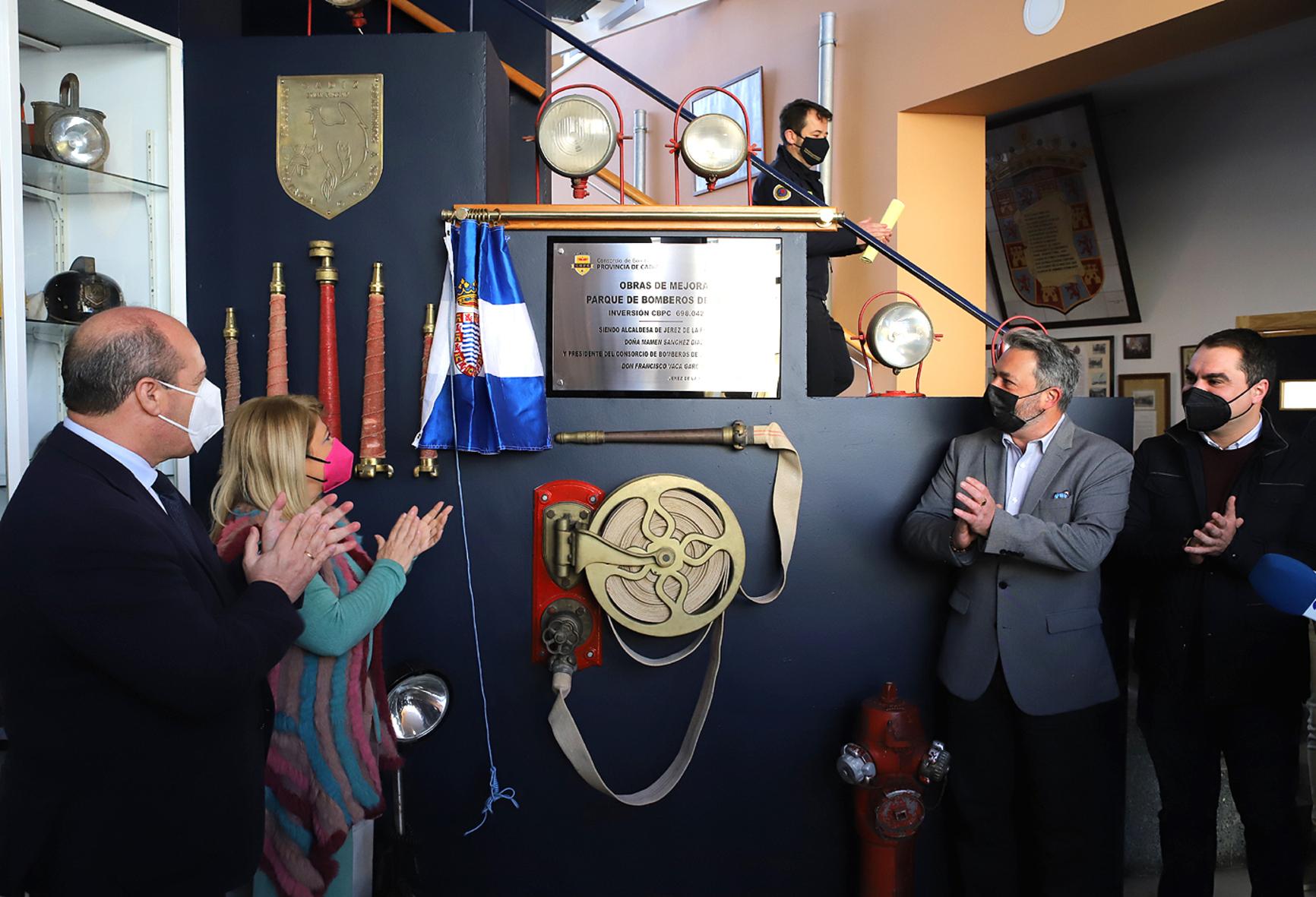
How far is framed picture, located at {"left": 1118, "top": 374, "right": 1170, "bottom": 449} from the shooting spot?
6.05m

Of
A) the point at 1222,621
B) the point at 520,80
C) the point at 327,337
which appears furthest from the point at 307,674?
the point at 520,80

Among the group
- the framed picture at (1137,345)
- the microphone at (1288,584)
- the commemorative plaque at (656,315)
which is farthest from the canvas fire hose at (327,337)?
the framed picture at (1137,345)

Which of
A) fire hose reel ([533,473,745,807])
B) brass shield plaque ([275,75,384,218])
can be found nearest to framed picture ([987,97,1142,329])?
fire hose reel ([533,473,745,807])

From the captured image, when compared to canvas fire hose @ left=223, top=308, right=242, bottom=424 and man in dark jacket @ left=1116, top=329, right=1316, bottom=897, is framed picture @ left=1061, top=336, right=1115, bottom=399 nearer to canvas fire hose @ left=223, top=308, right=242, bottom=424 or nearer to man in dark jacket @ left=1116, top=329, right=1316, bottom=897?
man in dark jacket @ left=1116, top=329, right=1316, bottom=897

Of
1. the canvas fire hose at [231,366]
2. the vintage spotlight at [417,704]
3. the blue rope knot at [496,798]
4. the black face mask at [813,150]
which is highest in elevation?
the black face mask at [813,150]

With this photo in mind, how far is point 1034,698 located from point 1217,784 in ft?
2.25

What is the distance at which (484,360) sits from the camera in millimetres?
2740

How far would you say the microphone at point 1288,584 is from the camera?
83.0 inches

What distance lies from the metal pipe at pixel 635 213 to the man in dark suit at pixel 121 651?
1216mm

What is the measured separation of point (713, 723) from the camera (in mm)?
2924

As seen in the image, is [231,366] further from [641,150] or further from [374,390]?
[641,150]

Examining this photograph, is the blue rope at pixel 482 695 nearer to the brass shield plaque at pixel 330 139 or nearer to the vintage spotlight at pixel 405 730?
the vintage spotlight at pixel 405 730

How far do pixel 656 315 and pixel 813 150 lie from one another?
1.47m

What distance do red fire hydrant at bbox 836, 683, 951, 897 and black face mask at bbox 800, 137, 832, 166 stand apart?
2.20m
